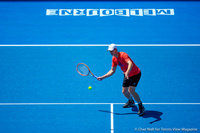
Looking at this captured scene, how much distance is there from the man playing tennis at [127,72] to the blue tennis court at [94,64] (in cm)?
52

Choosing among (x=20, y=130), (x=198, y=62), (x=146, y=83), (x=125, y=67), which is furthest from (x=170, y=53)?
(x=20, y=130)

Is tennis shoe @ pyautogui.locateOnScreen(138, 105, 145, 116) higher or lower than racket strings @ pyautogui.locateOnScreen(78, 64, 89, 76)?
lower

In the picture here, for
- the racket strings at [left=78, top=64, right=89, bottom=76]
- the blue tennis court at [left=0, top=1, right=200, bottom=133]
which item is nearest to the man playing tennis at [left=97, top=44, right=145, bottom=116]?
the blue tennis court at [left=0, top=1, right=200, bottom=133]

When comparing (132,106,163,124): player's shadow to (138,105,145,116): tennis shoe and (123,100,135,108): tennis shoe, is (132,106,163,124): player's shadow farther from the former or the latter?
(123,100,135,108): tennis shoe

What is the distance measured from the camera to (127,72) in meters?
8.15

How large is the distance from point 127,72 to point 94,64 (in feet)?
10.8

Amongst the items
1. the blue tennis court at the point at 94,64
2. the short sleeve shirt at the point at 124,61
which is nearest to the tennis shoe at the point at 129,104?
the blue tennis court at the point at 94,64

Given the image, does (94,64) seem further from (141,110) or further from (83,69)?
(141,110)

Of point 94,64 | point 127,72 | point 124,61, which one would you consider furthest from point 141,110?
point 94,64

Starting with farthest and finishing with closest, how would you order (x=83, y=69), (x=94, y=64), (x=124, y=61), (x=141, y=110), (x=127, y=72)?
(x=94, y=64) → (x=83, y=69) → (x=141, y=110) → (x=124, y=61) → (x=127, y=72)

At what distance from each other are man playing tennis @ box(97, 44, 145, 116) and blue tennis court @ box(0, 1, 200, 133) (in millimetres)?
523

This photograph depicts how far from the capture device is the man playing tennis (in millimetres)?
8164

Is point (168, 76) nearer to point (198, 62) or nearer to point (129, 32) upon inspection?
point (198, 62)

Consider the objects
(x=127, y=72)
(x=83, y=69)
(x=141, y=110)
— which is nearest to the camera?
(x=127, y=72)
